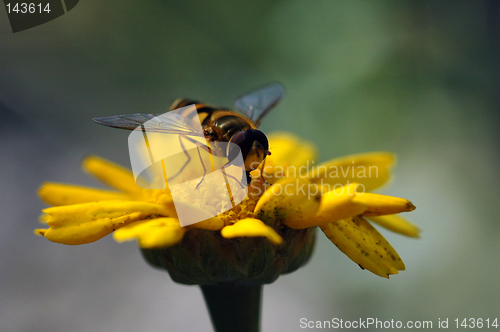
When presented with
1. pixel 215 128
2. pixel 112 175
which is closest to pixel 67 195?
pixel 112 175

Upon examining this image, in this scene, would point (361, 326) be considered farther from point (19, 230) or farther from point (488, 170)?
point (19, 230)

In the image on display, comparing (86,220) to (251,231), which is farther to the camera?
(86,220)

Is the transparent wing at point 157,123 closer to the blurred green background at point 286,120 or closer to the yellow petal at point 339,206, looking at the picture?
the yellow petal at point 339,206

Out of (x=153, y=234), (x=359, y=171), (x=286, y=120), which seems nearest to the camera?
(x=153, y=234)

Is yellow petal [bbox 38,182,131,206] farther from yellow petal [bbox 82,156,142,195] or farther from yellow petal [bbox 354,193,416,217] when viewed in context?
yellow petal [bbox 354,193,416,217]

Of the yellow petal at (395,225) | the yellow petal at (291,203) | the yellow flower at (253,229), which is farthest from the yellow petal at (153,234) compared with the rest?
the yellow petal at (395,225)

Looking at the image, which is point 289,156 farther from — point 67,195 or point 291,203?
point 67,195
